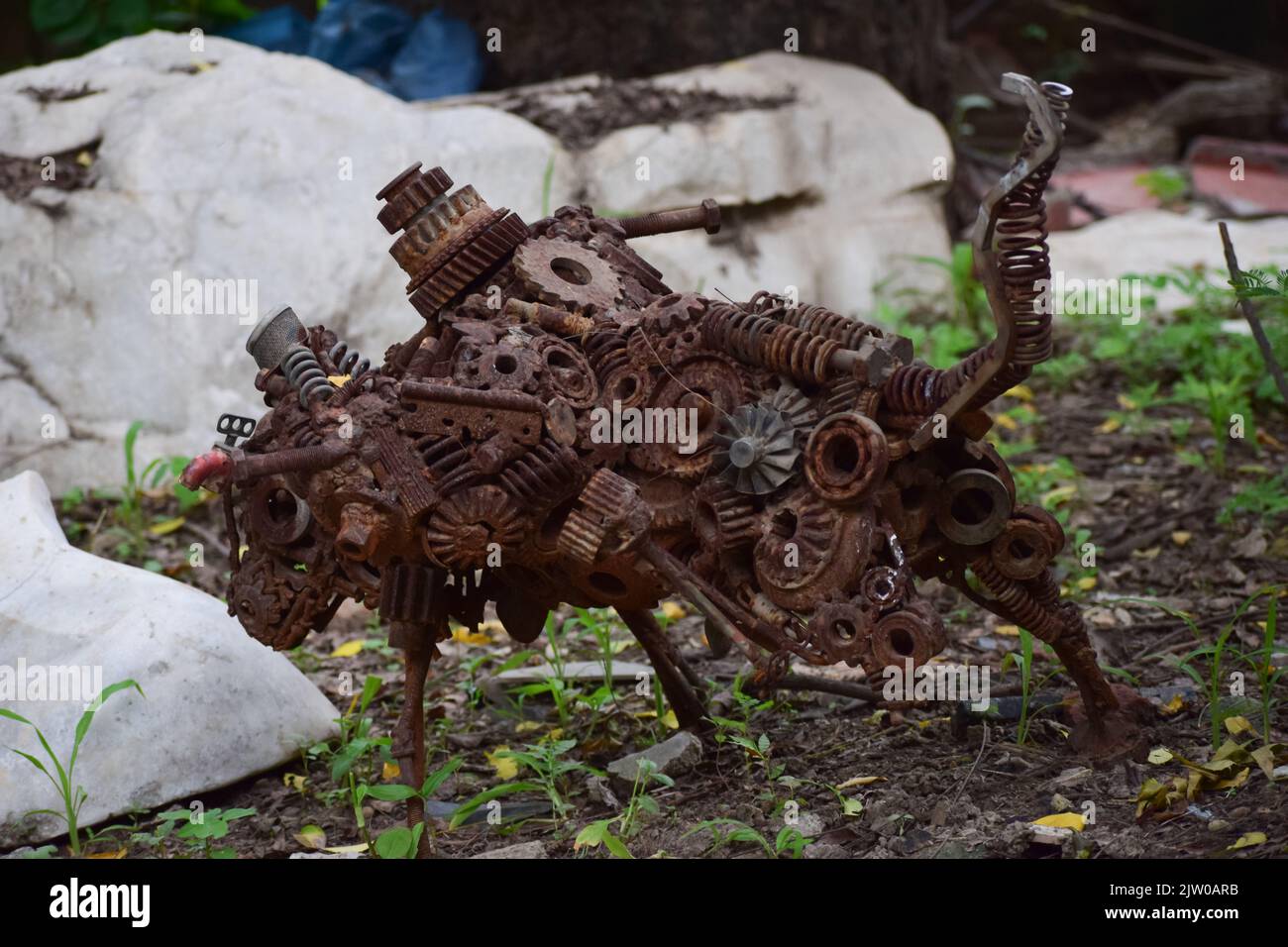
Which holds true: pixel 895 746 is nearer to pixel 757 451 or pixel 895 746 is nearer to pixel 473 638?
pixel 757 451

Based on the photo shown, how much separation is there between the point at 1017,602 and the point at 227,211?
14.4ft

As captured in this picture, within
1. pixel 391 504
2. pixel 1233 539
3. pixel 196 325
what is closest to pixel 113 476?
pixel 196 325

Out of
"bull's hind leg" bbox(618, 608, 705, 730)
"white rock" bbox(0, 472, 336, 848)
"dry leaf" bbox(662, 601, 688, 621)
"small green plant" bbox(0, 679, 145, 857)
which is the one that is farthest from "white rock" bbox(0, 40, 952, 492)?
"small green plant" bbox(0, 679, 145, 857)

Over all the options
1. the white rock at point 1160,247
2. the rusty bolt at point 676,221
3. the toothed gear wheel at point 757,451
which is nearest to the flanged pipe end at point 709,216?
the rusty bolt at point 676,221

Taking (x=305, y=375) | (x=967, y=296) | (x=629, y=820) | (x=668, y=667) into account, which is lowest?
(x=629, y=820)

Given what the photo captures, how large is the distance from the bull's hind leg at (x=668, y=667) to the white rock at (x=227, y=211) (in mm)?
2273

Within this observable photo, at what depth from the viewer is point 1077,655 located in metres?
3.59

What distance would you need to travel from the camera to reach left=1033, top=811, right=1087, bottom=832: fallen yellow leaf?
10.9ft

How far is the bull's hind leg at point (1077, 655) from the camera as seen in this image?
3.46 metres

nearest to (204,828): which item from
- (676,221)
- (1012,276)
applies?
(676,221)

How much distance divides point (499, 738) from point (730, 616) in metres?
1.45

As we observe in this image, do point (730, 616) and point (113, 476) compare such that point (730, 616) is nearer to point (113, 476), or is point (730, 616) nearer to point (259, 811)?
point (259, 811)

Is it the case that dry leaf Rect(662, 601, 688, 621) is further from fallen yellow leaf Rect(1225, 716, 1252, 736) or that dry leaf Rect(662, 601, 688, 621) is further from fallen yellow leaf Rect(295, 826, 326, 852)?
fallen yellow leaf Rect(1225, 716, 1252, 736)

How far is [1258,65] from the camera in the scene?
43.3 ft
